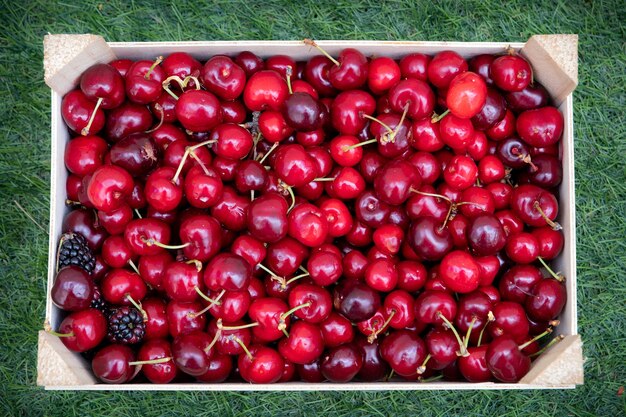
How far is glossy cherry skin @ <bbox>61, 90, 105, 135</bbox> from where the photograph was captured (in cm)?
171

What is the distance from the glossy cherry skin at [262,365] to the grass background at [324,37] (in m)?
0.64

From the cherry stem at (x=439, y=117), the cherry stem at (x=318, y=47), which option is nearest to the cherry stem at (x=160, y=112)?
the cherry stem at (x=318, y=47)

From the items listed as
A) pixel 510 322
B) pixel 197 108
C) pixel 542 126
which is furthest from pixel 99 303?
pixel 542 126

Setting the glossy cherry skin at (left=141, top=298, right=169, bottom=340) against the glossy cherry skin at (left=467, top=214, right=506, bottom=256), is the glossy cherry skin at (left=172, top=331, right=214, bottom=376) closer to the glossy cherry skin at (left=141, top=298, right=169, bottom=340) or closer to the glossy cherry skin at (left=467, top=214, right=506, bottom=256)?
the glossy cherry skin at (left=141, top=298, right=169, bottom=340)

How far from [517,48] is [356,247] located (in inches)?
31.8

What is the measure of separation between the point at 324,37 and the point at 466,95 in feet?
3.11

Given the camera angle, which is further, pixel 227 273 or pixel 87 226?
pixel 87 226

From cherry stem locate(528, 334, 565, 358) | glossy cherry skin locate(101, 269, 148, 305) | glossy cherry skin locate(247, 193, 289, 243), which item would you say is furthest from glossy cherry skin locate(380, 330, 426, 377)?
glossy cherry skin locate(101, 269, 148, 305)

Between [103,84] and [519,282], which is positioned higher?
[103,84]

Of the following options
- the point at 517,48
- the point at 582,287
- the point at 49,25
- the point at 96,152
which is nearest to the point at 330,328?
the point at 96,152

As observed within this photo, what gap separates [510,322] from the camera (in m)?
1.68

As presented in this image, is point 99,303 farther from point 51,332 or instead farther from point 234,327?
point 234,327

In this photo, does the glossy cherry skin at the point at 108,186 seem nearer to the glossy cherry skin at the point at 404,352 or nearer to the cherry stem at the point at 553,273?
the glossy cherry skin at the point at 404,352

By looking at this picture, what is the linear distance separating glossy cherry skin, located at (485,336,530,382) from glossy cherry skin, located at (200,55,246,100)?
1.07 metres
